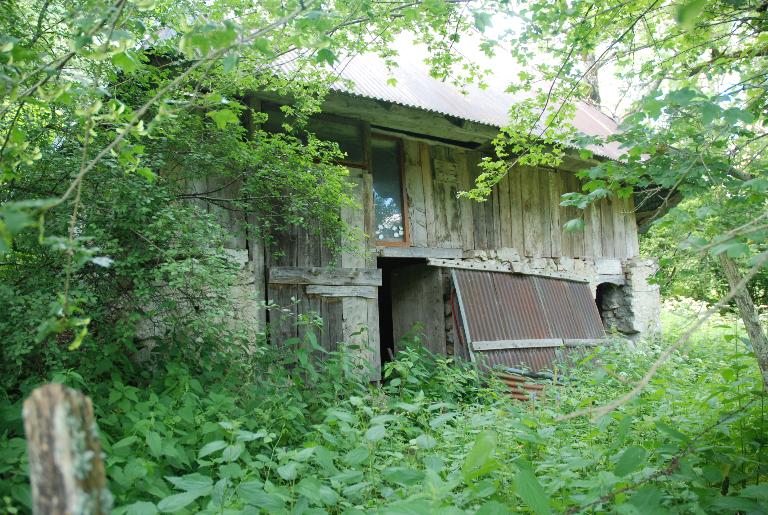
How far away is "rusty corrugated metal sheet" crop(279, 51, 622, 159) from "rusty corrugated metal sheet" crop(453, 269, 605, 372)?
2.01 meters

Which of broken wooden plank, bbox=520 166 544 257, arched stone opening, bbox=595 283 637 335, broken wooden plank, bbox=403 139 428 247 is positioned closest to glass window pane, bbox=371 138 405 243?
broken wooden plank, bbox=403 139 428 247

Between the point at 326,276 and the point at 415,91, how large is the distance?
2732 millimetres

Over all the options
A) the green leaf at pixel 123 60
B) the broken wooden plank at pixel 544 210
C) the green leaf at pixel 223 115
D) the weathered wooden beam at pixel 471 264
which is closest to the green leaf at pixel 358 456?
the green leaf at pixel 223 115

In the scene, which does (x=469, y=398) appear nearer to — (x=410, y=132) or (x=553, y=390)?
(x=553, y=390)

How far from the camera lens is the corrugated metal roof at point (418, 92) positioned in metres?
→ 5.75

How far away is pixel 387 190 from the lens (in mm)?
6715

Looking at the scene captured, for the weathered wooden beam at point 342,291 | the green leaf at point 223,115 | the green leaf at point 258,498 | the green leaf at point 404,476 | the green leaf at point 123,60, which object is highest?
the green leaf at point 123,60

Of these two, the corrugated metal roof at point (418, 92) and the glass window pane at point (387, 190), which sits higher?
the corrugated metal roof at point (418, 92)

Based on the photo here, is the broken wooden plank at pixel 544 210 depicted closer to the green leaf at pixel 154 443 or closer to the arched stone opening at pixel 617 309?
the arched stone opening at pixel 617 309

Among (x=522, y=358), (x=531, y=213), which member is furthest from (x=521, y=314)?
(x=531, y=213)

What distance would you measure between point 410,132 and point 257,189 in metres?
2.82

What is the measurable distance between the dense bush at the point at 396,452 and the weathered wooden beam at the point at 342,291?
129 centimetres

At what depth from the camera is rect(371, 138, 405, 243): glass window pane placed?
659cm

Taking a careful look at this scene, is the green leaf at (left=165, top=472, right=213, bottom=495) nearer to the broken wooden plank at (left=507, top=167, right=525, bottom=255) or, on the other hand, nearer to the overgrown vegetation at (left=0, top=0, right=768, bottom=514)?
the overgrown vegetation at (left=0, top=0, right=768, bottom=514)
